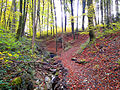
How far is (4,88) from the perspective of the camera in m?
3.04

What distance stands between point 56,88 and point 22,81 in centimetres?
225

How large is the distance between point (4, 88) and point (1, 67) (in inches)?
52.4

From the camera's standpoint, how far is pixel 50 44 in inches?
822

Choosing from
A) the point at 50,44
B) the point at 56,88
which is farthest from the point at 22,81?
the point at 50,44

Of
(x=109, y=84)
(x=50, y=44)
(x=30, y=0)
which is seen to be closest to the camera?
(x=109, y=84)

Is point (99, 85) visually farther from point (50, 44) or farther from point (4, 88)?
point (50, 44)

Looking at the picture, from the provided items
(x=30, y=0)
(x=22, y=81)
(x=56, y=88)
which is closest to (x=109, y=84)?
(x=56, y=88)

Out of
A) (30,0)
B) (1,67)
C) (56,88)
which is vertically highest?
(30,0)

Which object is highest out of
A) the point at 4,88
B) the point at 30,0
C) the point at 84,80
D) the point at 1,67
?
the point at 30,0

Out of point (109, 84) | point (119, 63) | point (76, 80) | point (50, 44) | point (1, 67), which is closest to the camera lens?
point (1, 67)

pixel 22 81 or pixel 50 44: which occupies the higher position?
pixel 50 44

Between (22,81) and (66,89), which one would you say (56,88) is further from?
(22,81)

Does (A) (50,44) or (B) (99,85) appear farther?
(A) (50,44)

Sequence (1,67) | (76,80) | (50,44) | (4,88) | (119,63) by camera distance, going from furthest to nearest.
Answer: (50,44) → (76,80) → (119,63) → (1,67) → (4,88)
